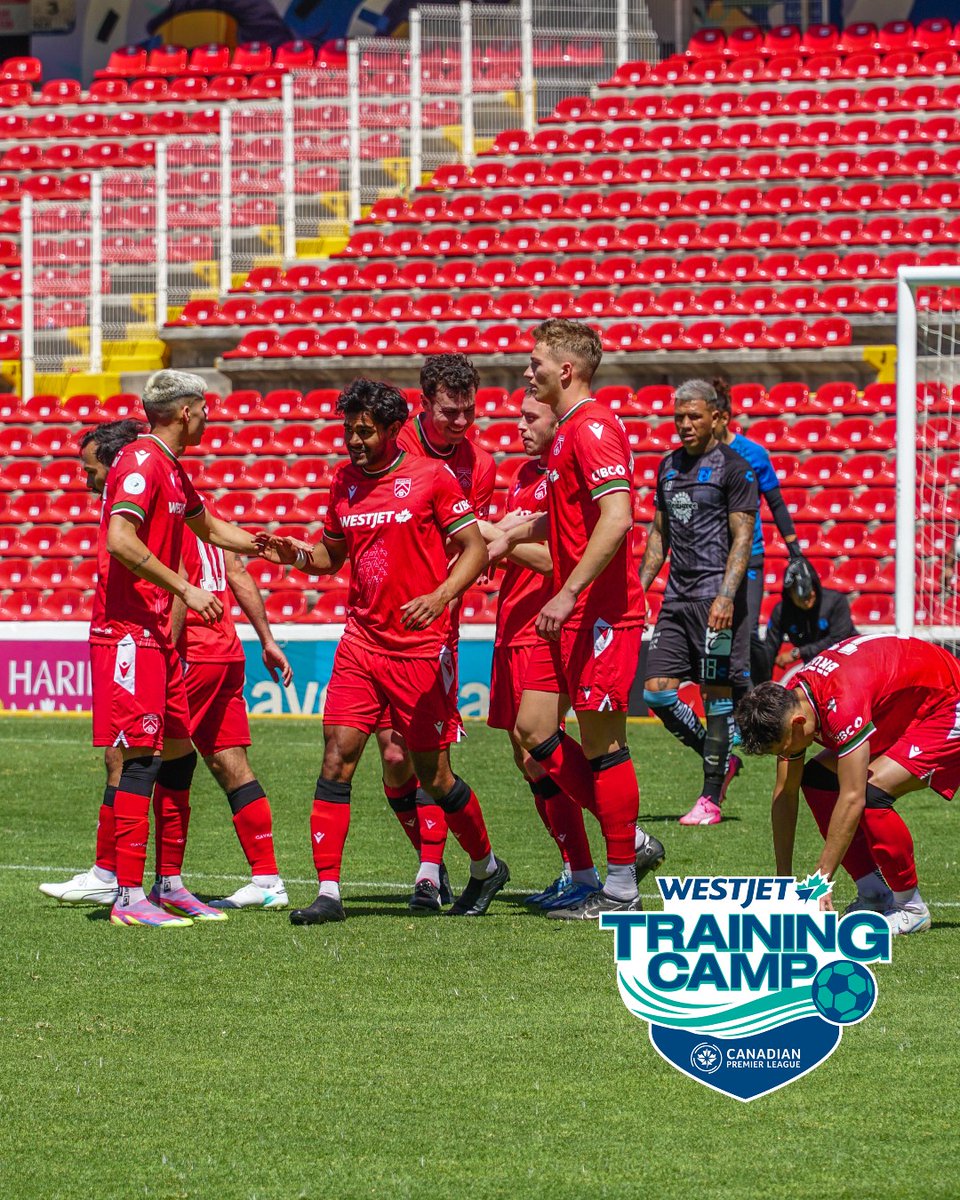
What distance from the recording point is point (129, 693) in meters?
6.78

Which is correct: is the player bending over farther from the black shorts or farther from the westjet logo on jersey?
the westjet logo on jersey

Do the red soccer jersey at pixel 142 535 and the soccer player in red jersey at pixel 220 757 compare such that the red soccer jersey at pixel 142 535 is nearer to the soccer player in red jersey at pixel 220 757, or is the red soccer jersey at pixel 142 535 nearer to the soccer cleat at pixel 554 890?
the soccer player in red jersey at pixel 220 757

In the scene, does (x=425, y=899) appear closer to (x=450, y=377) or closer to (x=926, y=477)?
(x=450, y=377)

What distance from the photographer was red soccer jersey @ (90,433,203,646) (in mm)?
6801

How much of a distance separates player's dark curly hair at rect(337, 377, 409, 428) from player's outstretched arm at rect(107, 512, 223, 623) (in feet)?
2.71

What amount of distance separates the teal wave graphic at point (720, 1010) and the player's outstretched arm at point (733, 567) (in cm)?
551

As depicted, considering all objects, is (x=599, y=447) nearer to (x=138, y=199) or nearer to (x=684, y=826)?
(x=684, y=826)

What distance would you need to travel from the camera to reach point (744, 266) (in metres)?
21.7

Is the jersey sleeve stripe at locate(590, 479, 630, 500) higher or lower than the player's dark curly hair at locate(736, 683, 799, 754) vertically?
higher

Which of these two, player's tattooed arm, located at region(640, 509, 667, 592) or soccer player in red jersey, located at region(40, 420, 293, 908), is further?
player's tattooed arm, located at region(640, 509, 667, 592)

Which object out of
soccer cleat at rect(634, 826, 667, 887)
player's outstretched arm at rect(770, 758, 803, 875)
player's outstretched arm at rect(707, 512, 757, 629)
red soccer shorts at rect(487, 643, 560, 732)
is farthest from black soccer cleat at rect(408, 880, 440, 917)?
player's outstretched arm at rect(707, 512, 757, 629)

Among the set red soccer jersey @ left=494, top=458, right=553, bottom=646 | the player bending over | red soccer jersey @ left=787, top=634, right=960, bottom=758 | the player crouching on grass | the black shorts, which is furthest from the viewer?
the black shorts

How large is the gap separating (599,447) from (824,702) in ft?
4.27

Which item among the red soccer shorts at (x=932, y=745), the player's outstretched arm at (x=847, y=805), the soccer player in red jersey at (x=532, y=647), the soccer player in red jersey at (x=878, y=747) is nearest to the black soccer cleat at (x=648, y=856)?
the soccer player in red jersey at (x=532, y=647)
